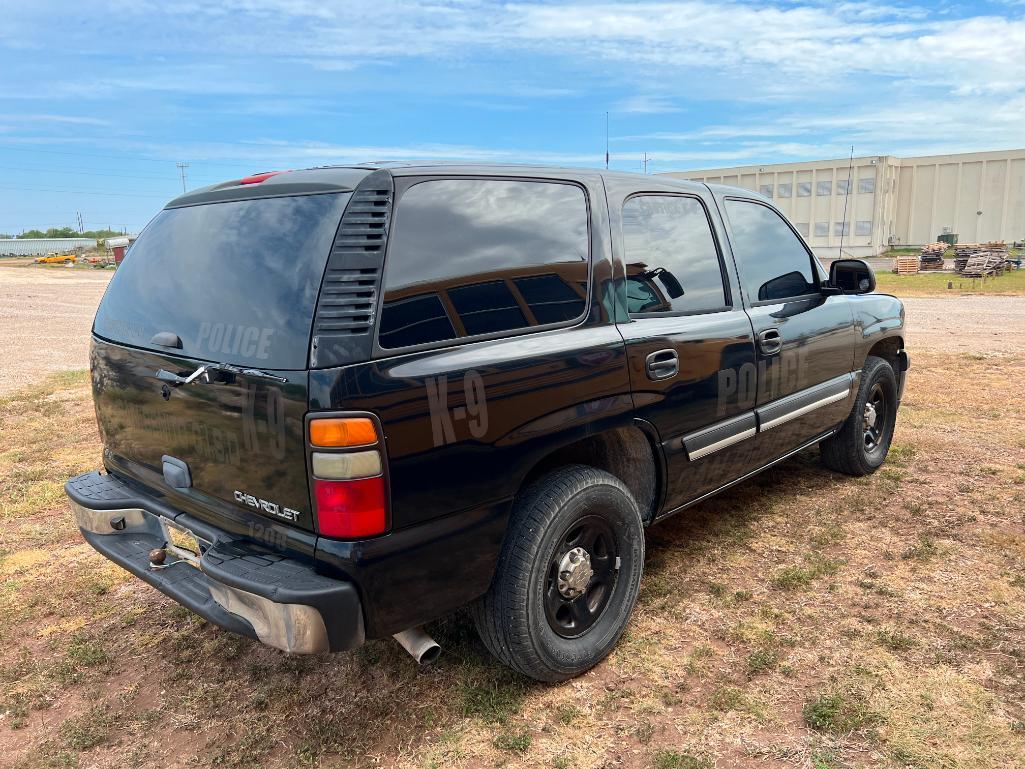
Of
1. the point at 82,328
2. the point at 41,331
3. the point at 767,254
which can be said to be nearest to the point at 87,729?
the point at 767,254

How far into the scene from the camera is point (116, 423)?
2918 millimetres

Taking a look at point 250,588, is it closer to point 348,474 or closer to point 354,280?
point 348,474

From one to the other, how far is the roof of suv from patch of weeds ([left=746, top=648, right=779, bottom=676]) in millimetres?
2073

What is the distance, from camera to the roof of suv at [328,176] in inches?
93.1

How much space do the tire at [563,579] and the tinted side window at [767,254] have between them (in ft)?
4.99

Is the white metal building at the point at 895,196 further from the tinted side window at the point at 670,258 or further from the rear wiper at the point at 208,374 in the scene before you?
the rear wiper at the point at 208,374

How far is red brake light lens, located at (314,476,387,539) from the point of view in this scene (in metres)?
2.11

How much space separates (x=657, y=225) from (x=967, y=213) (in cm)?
5514

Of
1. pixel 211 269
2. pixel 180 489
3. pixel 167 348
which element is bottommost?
pixel 180 489

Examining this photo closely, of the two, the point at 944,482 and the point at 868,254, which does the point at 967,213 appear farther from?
the point at 944,482

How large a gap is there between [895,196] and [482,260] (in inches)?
2176

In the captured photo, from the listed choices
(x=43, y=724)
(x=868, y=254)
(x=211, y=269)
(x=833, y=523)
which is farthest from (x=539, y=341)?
(x=868, y=254)

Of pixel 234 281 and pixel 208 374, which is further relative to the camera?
pixel 234 281

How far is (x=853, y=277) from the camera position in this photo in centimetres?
421
